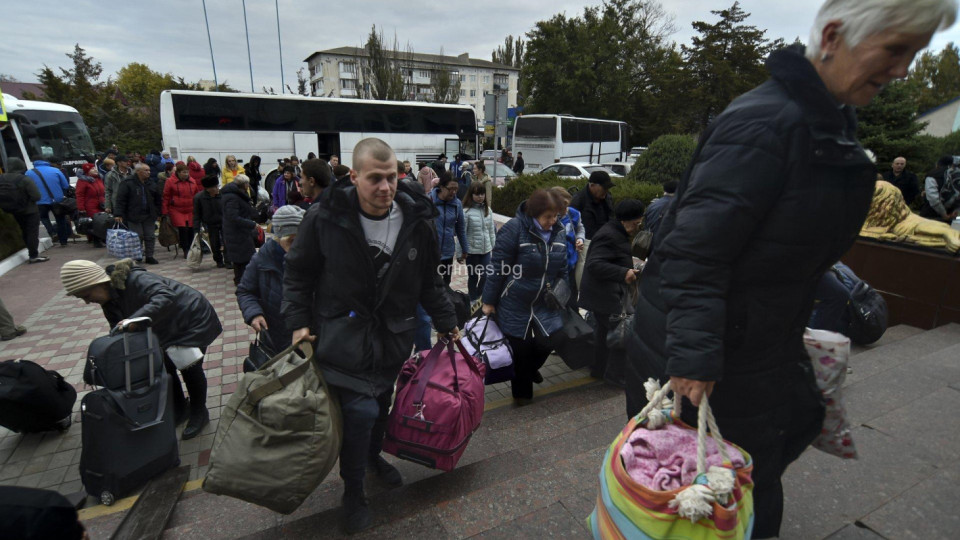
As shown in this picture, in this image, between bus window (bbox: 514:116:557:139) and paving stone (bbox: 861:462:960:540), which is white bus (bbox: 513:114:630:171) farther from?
paving stone (bbox: 861:462:960:540)

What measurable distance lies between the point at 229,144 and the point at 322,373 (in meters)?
18.4

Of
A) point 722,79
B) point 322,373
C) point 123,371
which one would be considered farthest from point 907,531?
point 722,79

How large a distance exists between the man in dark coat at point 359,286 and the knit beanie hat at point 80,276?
167 centimetres

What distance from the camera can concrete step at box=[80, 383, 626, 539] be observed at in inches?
92.4

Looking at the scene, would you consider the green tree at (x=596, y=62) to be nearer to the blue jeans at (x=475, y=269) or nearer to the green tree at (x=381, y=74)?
the green tree at (x=381, y=74)

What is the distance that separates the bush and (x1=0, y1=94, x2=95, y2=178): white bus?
54.9 feet

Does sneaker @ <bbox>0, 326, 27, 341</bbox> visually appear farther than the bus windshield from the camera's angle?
No

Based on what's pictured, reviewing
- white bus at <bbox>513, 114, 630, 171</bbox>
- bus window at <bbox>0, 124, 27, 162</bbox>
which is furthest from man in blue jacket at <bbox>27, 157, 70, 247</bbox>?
white bus at <bbox>513, 114, 630, 171</bbox>

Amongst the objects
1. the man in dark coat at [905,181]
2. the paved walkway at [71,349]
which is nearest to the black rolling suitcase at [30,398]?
the paved walkway at [71,349]

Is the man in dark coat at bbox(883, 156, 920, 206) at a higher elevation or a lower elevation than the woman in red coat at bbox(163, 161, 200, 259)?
higher

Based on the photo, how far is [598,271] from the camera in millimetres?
3969

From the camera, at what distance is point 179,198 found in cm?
905

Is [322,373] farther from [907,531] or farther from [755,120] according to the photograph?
[907,531]

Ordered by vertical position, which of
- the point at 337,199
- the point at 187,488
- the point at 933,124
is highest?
the point at 933,124
